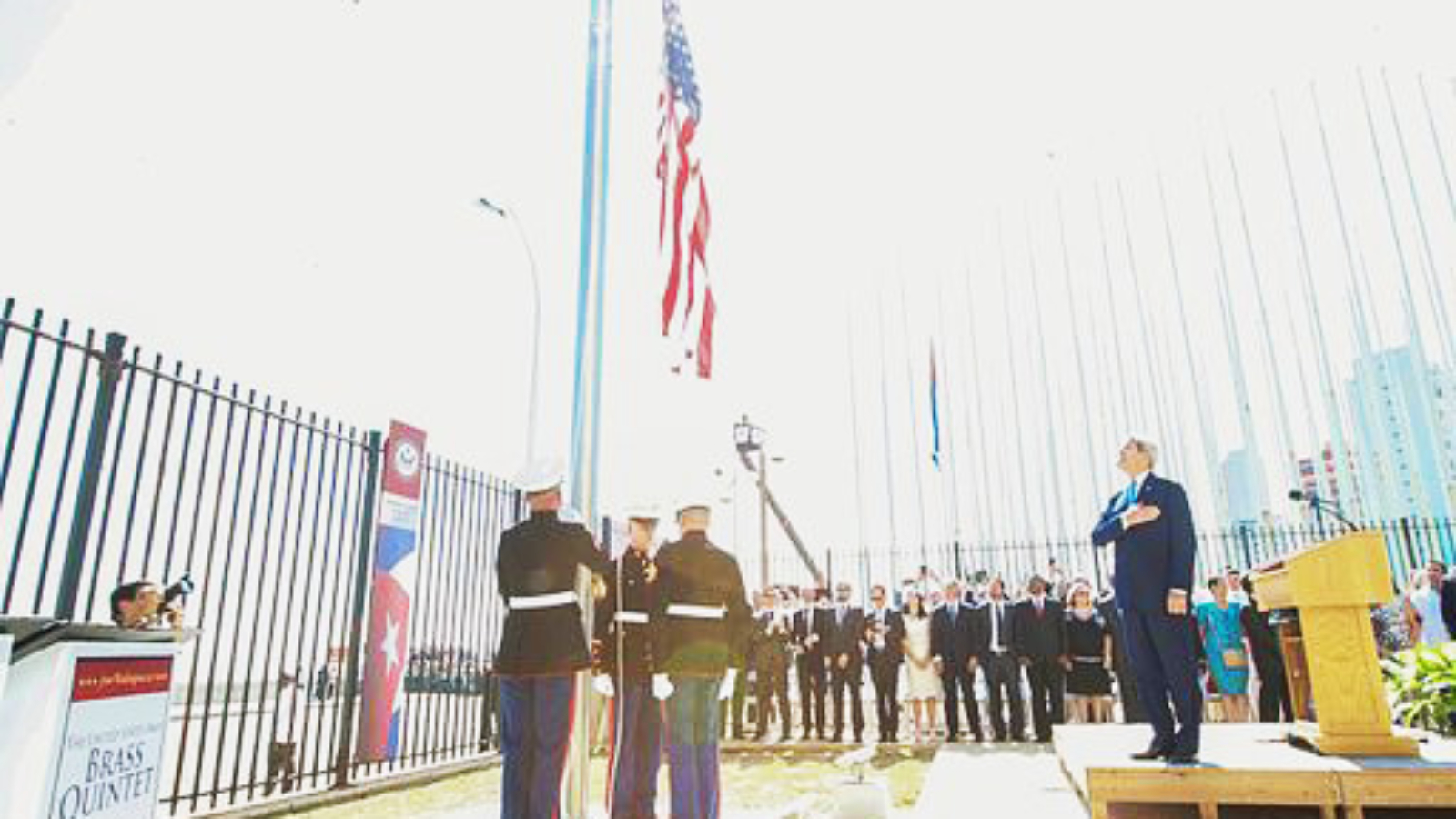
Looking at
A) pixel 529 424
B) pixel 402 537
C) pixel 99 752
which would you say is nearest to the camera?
pixel 99 752

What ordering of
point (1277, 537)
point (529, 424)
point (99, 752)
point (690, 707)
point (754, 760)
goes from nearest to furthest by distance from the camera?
point (99, 752) < point (690, 707) < point (754, 760) < point (529, 424) < point (1277, 537)

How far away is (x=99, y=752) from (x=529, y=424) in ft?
30.1

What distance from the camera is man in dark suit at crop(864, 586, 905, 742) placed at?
11977 millimetres

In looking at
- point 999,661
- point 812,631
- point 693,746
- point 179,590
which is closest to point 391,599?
point 179,590

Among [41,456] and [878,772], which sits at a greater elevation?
[41,456]

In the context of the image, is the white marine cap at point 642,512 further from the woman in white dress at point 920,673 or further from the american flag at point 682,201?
the woman in white dress at point 920,673

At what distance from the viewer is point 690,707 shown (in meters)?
5.22

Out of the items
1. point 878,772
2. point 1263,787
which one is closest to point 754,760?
point 878,772

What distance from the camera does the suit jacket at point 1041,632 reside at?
1122 cm

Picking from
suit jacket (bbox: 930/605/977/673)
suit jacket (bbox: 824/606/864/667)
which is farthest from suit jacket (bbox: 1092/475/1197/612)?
suit jacket (bbox: 824/606/864/667)

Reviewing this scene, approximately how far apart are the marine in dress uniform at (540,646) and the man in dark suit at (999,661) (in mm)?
8321

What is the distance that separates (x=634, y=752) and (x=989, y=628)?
24.7 feet

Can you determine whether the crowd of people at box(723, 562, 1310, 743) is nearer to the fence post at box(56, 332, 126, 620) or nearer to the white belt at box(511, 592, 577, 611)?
the white belt at box(511, 592, 577, 611)

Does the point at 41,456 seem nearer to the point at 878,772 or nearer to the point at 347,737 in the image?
the point at 347,737
